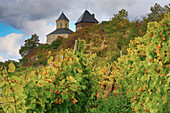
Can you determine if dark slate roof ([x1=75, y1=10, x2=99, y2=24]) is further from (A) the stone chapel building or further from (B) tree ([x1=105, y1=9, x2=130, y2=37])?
(B) tree ([x1=105, y1=9, x2=130, y2=37])

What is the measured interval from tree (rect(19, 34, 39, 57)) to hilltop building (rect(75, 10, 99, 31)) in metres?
14.0

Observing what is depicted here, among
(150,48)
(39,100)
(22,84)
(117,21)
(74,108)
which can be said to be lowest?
(74,108)

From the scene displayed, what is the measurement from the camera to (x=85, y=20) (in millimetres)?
67500

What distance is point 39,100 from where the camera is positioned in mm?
2906

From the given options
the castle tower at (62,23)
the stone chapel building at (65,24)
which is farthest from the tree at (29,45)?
the castle tower at (62,23)

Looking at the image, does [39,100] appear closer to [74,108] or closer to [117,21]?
[74,108]

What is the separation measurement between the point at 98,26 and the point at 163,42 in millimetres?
36633

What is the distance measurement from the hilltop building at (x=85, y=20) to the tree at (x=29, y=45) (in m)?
14.0

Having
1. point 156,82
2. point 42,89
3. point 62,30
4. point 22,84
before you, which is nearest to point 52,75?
point 42,89

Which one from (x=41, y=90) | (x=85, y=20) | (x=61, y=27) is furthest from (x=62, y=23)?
(x=41, y=90)

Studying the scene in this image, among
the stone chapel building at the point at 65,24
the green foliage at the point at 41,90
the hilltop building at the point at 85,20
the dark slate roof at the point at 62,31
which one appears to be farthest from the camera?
the dark slate roof at the point at 62,31

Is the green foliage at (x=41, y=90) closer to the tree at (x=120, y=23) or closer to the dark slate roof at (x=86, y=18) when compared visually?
the tree at (x=120, y=23)

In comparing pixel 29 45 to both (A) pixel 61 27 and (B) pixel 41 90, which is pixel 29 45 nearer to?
(A) pixel 61 27

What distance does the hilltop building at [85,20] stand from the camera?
6750 cm
